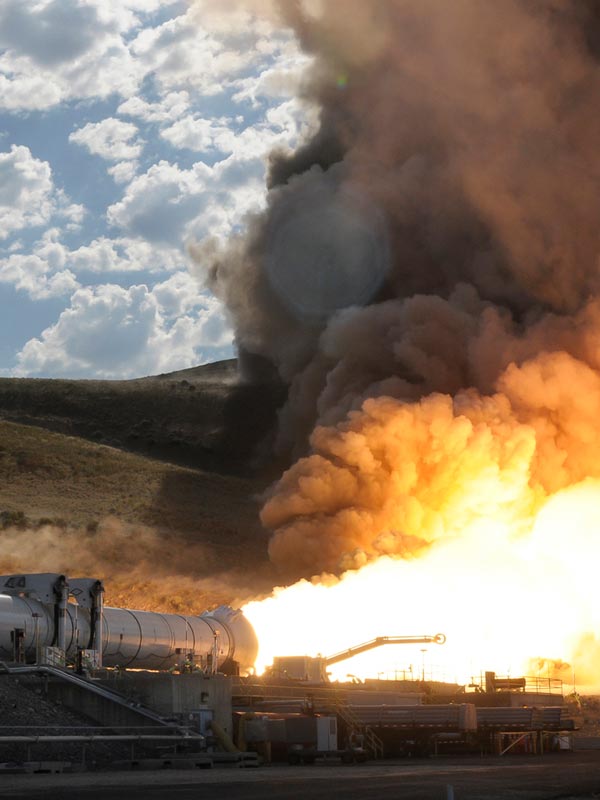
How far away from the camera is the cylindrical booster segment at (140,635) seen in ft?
133

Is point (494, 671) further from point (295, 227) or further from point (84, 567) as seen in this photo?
point (295, 227)

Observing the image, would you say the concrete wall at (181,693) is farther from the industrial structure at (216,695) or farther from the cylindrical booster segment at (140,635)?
the cylindrical booster segment at (140,635)

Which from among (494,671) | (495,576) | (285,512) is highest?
(285,512)

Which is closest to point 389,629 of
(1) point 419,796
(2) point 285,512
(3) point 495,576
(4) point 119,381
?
(3) point 495,576

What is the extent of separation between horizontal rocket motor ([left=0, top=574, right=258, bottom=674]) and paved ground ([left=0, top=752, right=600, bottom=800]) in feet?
29.8

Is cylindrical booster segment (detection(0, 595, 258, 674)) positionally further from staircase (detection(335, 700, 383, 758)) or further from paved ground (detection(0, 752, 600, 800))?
paved ground (detection(0, 752, 600, 800))

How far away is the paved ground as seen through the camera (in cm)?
2522

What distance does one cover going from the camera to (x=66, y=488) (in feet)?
292

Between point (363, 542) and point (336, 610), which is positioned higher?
point (363, 542)

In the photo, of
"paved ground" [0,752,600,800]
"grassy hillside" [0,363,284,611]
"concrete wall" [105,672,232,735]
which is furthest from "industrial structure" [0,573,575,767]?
"grassy hillside" [0,363,284,611]

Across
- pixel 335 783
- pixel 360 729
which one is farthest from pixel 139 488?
pixel 335 783

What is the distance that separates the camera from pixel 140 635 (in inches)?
1748

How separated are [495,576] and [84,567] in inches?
1084

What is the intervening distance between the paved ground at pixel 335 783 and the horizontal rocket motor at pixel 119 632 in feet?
29.8
